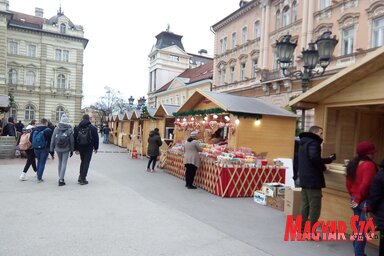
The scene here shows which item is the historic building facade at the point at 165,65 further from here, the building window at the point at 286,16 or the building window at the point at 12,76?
the building window at the point at 286,16

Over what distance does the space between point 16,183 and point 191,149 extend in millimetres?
4996

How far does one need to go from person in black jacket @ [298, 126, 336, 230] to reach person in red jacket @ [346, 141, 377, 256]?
61cm

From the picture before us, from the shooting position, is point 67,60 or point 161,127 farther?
point 67,60

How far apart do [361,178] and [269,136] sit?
7.19 m

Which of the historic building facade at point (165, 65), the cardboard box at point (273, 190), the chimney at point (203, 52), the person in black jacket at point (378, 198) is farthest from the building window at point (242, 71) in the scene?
the chimney at point (203, 52)

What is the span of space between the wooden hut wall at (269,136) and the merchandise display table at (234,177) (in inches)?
77.1

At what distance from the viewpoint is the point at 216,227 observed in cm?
584

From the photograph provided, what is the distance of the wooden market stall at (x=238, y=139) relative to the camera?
29.1ft

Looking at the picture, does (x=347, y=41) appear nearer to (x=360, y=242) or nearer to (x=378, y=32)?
(x=378, y=32)

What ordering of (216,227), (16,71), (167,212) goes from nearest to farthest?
(216,227) → (167,212) → (16,71)

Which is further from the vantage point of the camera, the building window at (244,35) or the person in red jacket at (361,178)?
the building window at (244,35)

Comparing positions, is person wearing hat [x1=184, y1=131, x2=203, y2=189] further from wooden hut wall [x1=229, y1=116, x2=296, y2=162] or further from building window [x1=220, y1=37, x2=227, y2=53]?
building window [x1=220, y1=37, x2=227, y2=53]

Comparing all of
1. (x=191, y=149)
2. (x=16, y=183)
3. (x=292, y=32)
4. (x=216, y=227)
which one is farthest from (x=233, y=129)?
(x=292, y=32)

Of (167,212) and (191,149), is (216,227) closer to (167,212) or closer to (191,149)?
(167,212)
